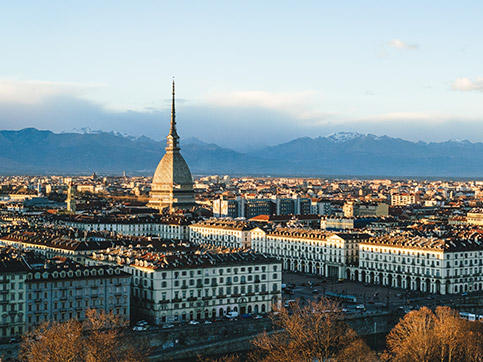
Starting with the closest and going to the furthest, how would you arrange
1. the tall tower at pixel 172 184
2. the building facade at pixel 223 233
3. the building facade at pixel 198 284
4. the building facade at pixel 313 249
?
1. the building facade at pixel 198 284
2. the building facade at pixel 313 249
3. the building facade at pixel 223 233
4. the tall tower at pixel 172 184

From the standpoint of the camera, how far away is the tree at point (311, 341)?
5034 cm

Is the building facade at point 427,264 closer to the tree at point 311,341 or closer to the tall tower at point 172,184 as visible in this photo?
the tree at point 311,341

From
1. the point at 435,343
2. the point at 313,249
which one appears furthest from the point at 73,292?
the point at 313,249

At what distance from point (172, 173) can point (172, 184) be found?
2.40 meters

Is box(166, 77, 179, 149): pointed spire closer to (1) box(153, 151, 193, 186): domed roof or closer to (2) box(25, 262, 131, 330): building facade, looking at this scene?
(1) box(153, 151, 193, 186): domed roof

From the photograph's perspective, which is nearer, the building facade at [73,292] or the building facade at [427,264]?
the building facade at [73,292]

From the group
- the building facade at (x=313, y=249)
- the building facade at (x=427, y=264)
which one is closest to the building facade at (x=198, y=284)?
the building facade at (x=427, y=264)

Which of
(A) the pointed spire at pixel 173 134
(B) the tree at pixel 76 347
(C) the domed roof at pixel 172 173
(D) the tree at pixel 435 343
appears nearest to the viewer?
(B) the tree at pixel 76 347

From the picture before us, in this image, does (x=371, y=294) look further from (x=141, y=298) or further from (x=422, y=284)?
(x=141, y=298)

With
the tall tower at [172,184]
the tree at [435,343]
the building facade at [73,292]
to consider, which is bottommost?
the tree at [435,343]

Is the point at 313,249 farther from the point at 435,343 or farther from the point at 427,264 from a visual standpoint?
the point at 435,343

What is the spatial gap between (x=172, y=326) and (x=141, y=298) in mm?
4607

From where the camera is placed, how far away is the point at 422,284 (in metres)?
83.4

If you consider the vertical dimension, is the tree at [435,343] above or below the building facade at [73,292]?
below
